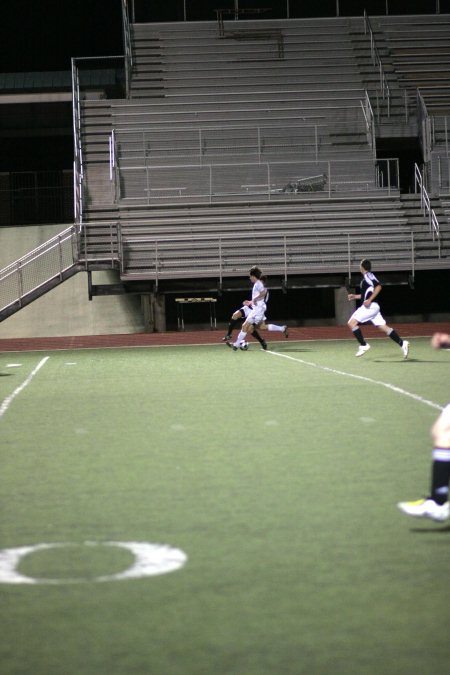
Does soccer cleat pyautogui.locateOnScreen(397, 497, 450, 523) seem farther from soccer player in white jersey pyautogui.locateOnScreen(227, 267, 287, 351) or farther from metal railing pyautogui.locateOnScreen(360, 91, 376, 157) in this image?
metal railing pyautogui.locateOnScreen(360, 91, 376, 157)

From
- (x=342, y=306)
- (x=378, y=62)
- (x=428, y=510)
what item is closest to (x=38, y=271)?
(x=342, y=306)

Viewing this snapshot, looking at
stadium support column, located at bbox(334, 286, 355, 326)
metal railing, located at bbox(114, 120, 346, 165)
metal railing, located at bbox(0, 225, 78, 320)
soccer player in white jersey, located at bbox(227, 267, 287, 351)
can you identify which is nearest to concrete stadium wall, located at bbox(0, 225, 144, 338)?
metal railing, located at bbox(0, 225, 78, 320)

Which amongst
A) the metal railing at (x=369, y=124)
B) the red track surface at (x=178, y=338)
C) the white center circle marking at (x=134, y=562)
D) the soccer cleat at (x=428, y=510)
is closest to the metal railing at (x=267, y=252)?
the red track surface at (x=178, y=338)

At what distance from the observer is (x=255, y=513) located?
23.1 feet

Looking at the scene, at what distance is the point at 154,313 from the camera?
33.4 m

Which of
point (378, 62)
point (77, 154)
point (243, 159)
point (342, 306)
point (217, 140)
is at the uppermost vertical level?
point (378, 62)

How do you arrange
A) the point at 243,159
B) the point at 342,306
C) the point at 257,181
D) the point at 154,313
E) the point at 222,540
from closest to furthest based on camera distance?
the point at 222,540, the point at 342,306, the point at 154,313, the point at 257,181, the point at 243,159

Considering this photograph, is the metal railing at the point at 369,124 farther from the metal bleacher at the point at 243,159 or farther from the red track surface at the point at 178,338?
the red track surface at the point at 178,338

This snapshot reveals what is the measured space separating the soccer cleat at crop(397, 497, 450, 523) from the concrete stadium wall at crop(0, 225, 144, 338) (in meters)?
27.7

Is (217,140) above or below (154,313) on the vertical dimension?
above

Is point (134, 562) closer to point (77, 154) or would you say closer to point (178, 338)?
point (178, 338)

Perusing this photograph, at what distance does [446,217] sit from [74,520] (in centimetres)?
2663

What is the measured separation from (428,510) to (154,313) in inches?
1072

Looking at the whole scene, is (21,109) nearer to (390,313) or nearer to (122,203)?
(122,203)
